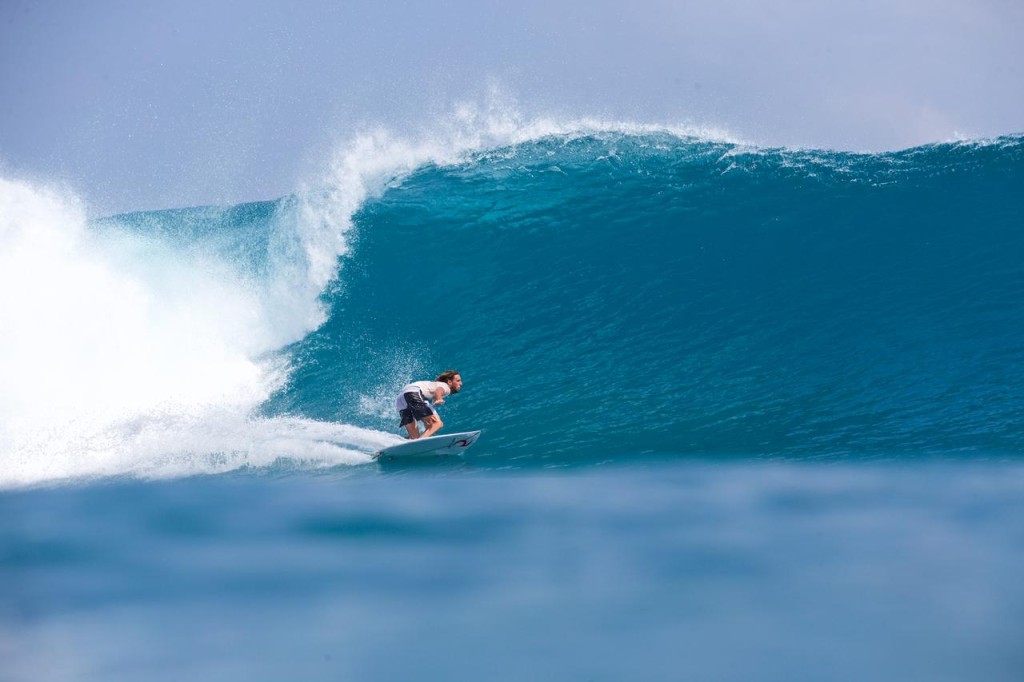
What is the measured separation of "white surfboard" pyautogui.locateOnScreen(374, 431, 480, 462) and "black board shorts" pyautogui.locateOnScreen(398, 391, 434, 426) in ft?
0.99

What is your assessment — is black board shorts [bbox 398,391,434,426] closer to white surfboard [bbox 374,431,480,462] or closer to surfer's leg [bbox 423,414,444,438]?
surfer's leg [bbox 423,414,444,438]

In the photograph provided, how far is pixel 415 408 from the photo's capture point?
338 inches

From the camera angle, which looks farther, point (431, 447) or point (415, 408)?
point (415, 408)

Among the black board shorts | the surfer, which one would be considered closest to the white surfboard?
the surfer

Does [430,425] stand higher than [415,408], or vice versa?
[415,408]

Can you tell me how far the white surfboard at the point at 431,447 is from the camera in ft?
27.1

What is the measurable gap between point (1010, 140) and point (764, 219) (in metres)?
3.95

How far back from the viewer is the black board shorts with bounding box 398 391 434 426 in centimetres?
858

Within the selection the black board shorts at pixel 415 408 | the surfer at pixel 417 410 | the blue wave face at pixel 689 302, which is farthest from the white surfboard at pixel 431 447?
the blue wave face at pixel 689 302

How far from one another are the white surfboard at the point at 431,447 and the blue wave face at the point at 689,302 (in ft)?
1.41

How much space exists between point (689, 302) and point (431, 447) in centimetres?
452

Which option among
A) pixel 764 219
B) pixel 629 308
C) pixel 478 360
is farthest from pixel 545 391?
pixel 764 219

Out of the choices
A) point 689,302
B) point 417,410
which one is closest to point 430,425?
point 417,410

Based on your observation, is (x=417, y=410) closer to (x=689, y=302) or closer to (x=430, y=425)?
(x=430, y=425)
